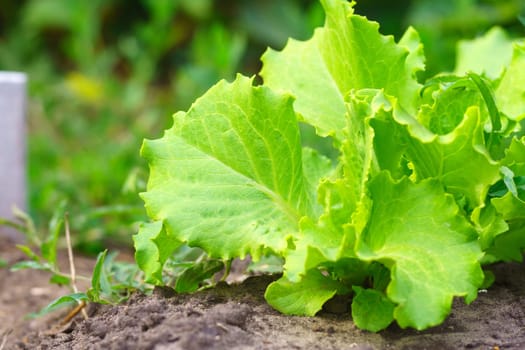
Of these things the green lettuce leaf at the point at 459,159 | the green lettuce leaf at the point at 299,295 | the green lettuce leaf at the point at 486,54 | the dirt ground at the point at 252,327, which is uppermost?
the green lettuce leaf at the point at 486,54

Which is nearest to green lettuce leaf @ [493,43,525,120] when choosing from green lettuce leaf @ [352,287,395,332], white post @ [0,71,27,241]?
green lettuce leaf @ [352,287,395,332]

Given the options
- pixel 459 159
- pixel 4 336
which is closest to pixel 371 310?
pixel 459 159

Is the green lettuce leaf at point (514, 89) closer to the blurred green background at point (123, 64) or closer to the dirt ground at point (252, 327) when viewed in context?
the blurred green background at point (123, 64)

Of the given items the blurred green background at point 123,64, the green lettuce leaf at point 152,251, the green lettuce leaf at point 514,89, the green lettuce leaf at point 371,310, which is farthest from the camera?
the blurred green background at point 123,64

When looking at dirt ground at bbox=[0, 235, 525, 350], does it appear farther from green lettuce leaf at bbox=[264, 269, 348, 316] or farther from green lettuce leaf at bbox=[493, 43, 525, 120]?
green lettuce leaf at bbox=[493, 43, 525, 120]

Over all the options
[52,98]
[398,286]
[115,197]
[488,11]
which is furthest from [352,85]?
[52,98]

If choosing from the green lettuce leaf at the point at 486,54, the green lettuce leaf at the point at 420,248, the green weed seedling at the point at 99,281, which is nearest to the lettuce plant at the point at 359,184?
the green lettuce leaf at the point at 420,248

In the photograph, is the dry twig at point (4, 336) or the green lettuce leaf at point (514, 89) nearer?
the green lettuce leaf at point (514, 89)
